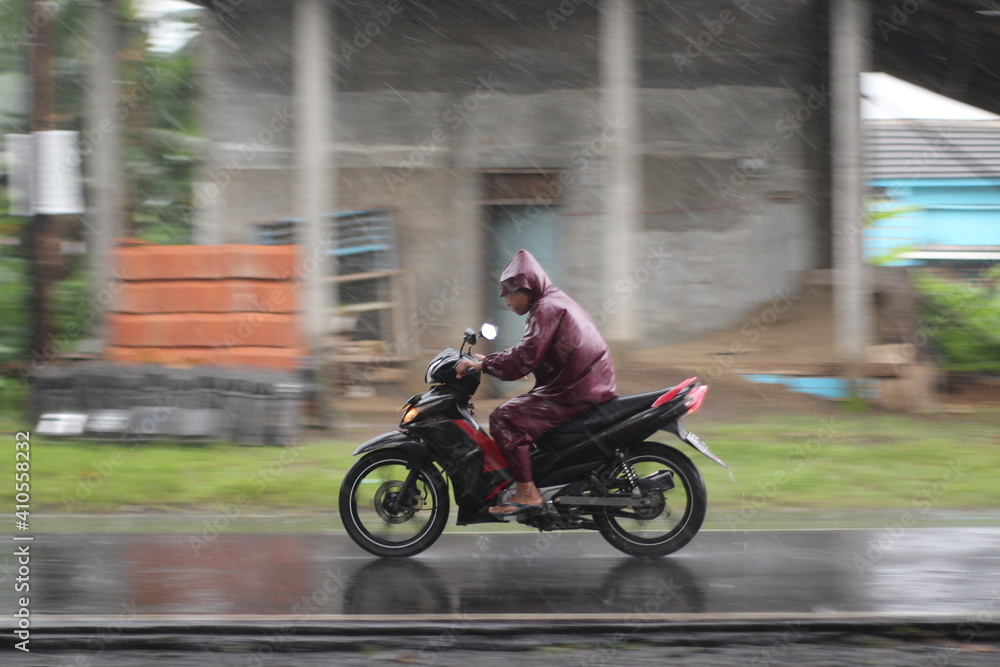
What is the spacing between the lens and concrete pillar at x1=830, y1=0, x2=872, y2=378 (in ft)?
42.5

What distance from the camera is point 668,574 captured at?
629 cm

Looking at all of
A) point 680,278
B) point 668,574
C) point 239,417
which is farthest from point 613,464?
point 680,278

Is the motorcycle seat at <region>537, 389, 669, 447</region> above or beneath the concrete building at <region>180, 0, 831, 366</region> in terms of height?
beneath

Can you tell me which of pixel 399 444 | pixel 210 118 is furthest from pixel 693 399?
pixel 210 118

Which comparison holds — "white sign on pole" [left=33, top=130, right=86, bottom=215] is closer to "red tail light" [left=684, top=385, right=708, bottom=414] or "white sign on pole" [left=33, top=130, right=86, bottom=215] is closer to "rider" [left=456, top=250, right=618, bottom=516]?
"rider" [left=456, top=250, right=618, bottom=516]

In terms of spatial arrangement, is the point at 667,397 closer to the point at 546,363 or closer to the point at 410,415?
the point at 546,363

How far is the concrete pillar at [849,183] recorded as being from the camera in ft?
42.5

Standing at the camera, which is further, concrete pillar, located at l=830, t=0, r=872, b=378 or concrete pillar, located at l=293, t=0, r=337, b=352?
concrete pillar, located at l=830, t=0, r=872, b=378

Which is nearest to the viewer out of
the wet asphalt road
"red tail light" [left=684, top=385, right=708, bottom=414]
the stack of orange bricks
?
the wet asphalt road

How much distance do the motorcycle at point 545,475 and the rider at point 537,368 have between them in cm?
8

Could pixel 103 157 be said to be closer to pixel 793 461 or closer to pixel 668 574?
pixel 793 461

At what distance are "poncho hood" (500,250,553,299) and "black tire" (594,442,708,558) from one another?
3.69ft

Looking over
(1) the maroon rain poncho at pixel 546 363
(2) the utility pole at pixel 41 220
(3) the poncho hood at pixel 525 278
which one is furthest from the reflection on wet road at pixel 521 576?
A: (2) the utility pole at pixel 41 220

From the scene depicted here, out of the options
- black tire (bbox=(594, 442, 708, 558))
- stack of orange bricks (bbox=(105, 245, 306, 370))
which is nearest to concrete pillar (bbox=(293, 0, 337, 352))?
stack of orange bricks (bbox=(105, 245, 306, 370))
